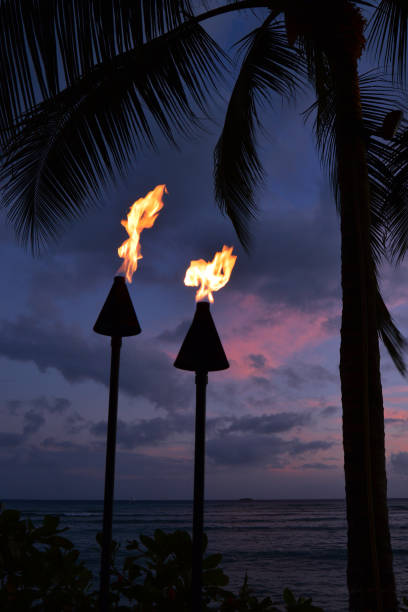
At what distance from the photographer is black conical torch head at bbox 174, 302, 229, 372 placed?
98.4 inches

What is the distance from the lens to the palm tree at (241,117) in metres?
2.28

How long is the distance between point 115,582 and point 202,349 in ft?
4.78

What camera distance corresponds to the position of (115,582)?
2.86m

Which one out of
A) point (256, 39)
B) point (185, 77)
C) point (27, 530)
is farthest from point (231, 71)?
point (27, 530)

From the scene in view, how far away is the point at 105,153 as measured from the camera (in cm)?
438

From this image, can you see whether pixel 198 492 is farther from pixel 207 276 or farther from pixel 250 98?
pixel 250 98

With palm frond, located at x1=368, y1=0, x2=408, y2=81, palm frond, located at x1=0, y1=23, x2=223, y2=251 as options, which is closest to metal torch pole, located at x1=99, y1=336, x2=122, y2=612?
palm frond, located at x1=0, y1=23, x2=223, y2=251

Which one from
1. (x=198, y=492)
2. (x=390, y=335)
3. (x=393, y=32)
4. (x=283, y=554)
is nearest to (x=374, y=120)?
(x=393, y=32)

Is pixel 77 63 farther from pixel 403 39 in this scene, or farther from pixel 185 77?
pixel 403 39

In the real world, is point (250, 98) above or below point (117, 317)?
above

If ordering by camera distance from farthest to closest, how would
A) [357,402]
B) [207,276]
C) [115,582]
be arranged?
1. [357,402]
2. [115,582]
3. [207,276]

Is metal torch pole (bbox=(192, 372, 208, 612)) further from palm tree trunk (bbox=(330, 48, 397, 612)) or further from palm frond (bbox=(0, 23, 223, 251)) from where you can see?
palm frond (bbox=(0, 23, 223, 251))

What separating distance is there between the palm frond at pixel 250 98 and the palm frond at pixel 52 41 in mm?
3768

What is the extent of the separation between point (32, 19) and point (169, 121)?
2028mm
